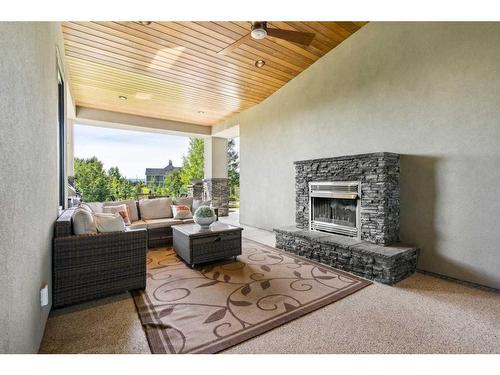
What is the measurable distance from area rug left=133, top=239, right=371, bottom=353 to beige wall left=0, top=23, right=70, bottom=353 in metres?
0.81

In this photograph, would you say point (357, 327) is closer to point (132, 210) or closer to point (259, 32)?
point (259, 32)

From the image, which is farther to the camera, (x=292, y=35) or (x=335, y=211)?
(x=335, y=211)

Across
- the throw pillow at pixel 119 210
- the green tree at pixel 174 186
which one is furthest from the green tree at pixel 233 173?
the throw pillow at pixel 119 210

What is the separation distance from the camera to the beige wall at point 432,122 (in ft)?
8.51

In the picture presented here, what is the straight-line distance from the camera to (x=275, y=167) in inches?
217

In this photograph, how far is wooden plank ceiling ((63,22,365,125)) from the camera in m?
3.23

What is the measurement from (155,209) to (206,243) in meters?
1.97

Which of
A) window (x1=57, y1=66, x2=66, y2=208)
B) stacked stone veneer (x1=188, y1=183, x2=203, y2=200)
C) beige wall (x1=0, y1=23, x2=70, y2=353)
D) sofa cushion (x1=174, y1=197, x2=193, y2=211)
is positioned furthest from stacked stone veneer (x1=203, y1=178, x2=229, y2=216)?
beige wall (x1=0, y1=23, x2=70, y2=353)

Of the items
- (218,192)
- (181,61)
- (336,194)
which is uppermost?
(181,61)

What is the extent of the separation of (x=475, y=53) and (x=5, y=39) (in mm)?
3979

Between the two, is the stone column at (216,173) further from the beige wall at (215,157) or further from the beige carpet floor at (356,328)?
the beige carpet floor at (356,328)

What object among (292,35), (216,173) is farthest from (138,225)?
(216,173)

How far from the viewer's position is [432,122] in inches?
117

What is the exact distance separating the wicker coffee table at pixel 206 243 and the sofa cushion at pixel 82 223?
1136mm
